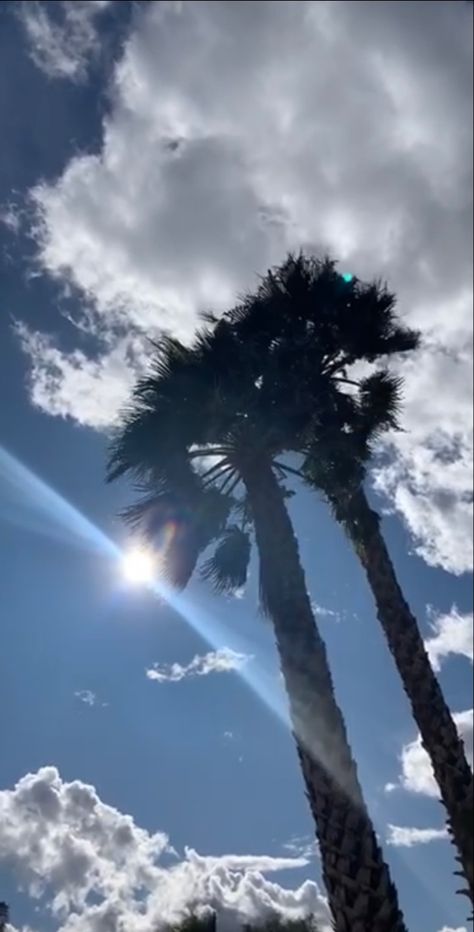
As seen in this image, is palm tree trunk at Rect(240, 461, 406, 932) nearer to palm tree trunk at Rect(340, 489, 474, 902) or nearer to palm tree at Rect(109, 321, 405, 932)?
palm tree at Rect(109, 321, 405, 932)

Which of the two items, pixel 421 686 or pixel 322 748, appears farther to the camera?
pixel 421 686

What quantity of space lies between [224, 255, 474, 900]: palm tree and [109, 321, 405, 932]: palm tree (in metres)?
0.50

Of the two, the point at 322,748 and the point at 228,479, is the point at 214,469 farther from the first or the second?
the point at 322,748

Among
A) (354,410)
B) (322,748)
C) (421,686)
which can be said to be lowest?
(322,748)

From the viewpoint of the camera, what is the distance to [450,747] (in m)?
10.7

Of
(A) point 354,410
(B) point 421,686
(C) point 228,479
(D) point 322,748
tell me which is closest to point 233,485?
(C) point 228,479

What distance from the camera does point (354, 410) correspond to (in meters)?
14.7

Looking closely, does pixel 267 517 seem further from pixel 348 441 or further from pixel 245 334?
pixel 245 334

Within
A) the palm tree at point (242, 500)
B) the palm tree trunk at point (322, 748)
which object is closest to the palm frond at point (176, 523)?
the palm tree at point (242, 500)

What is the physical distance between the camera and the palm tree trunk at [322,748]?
8281 mm

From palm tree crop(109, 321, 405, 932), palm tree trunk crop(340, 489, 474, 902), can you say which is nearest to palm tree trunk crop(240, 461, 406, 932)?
palm tree crop(109, 321, 405, 932)

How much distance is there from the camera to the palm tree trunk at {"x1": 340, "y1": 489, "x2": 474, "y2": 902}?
32.8ft

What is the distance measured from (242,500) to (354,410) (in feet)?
Answer: 9.68

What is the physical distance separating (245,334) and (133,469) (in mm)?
3256
